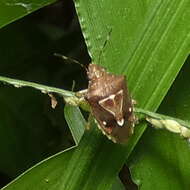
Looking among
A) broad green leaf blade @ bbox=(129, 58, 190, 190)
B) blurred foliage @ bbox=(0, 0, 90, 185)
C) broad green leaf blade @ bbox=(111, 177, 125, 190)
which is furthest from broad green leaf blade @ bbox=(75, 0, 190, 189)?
blurred foliage @ bbox=(0, 0, 90, 185)

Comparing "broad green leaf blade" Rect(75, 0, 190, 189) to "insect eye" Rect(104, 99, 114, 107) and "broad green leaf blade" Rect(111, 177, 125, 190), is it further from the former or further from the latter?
"broad green leaf blade" Rect(111, 177, 125, 190)

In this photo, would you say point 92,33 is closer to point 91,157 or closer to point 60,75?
point 91,157

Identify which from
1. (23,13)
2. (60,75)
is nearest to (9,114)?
(60,75)

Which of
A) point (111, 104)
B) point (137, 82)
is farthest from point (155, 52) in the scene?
point (111, 104)

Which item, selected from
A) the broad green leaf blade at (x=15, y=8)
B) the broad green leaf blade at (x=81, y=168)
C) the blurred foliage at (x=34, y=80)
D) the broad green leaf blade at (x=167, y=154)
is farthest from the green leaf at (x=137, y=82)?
the blurred foliage at (x=34, y=80)

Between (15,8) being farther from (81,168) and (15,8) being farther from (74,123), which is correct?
(81,168)

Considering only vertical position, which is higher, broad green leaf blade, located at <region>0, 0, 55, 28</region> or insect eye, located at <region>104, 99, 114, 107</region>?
broad green leaf blade, located at <region>0, 0, 55, 28</region>

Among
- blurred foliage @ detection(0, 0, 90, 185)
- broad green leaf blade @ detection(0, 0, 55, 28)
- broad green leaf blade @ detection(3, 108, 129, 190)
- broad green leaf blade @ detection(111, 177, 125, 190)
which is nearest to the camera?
broad green leaf blade @ detection(3, 108, 129, 190)
